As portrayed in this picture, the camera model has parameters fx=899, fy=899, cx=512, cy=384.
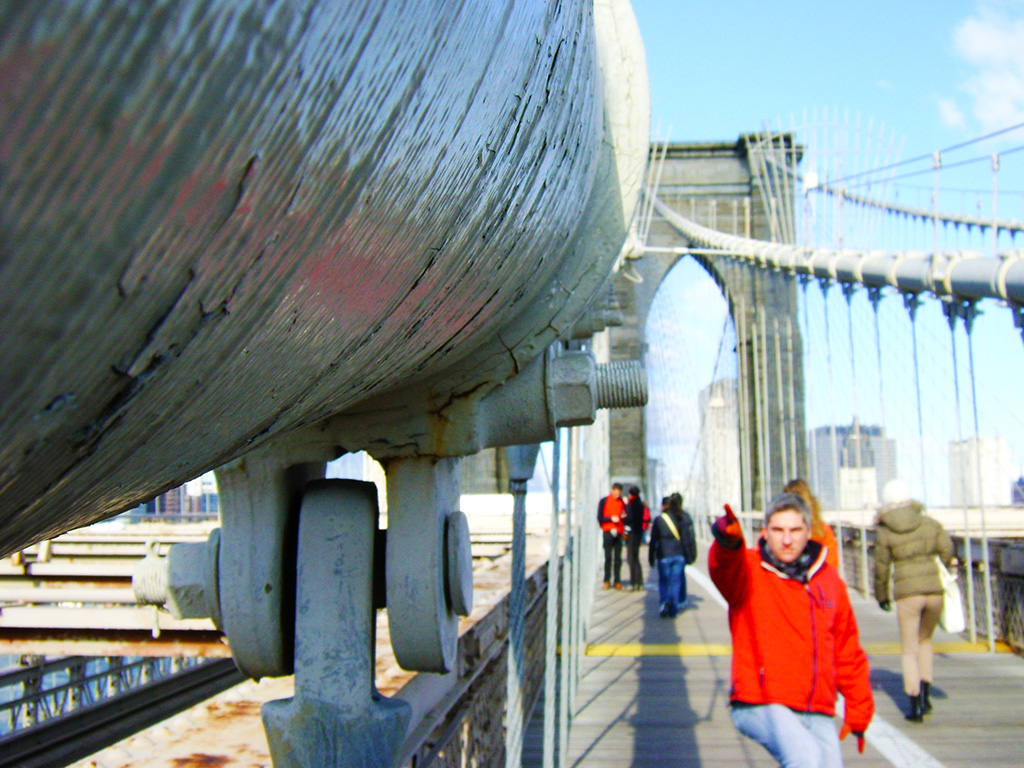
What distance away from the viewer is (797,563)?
228 cm

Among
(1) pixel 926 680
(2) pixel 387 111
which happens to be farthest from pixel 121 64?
(1) pixel 926 680

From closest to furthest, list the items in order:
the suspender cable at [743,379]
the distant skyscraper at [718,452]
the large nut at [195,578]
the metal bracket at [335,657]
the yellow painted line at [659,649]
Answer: the metal bracket at [335,657]
the large nut at [195,578]
the yellow painted line at [659,649]
the distant skyscraper at [718,452]
the suspender cable at [743,379]

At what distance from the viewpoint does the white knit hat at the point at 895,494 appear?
4414 millimetres

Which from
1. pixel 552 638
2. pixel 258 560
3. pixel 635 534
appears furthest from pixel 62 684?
pixel 258 560

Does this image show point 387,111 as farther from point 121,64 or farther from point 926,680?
point 926,680

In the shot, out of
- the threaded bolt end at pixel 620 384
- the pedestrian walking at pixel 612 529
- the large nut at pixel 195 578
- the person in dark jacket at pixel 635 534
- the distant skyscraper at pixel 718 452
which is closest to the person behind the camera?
the large nut at pixel 195 578

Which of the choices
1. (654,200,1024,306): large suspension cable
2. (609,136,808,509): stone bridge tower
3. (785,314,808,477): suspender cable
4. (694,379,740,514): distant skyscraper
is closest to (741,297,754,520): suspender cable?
(609,136,808,509): stone bridge tower

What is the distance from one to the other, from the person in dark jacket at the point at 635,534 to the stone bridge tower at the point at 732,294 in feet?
31.3

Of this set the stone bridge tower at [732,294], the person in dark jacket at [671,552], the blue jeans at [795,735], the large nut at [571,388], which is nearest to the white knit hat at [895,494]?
the blue jeans at [795,735]

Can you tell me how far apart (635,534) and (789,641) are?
26.0ft

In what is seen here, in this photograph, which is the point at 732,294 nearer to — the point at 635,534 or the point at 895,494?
the point at 635,534

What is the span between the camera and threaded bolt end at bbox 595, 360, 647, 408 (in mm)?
1709

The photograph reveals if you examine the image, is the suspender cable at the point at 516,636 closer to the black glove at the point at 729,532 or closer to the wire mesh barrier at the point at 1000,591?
the black glove at the point at 729,532

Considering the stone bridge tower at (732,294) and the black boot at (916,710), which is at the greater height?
the stone bridge tower at (732,294)
